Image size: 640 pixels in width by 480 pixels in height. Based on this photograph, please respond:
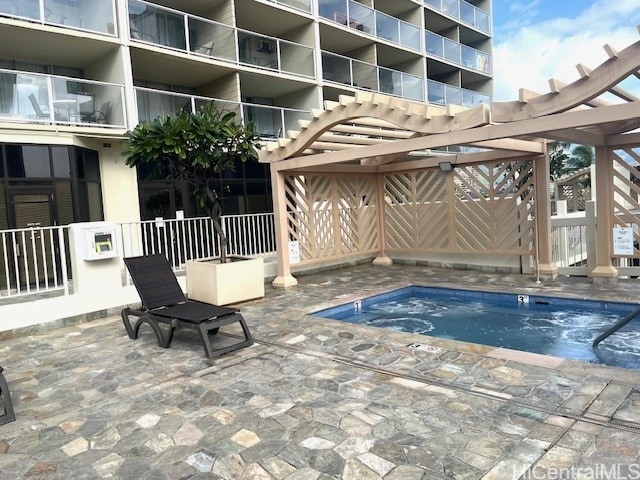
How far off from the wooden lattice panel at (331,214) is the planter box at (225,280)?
2166 mm

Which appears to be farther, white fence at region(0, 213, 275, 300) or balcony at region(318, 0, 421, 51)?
balcony at region(318, 0, 421, 51)

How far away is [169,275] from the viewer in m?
6.71

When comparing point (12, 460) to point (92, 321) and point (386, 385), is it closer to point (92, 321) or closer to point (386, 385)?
point (386, 385)

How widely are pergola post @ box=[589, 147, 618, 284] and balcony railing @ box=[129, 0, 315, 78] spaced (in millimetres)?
9846

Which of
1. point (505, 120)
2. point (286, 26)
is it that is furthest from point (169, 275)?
point (286, 26)

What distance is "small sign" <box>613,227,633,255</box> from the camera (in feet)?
26.4

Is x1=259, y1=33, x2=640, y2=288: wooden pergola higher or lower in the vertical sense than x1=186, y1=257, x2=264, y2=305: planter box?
higher

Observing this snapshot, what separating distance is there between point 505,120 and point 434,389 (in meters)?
3.71

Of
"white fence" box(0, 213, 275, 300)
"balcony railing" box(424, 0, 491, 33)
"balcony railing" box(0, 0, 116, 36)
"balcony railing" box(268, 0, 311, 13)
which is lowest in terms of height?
"white fence" box(0, 213, 275, 300)

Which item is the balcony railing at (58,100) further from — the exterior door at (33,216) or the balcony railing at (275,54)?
the balcony railing at (275,54)

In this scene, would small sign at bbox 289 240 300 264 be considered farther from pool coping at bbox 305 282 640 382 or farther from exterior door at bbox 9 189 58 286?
exterior door at bbox 9 189 58 286

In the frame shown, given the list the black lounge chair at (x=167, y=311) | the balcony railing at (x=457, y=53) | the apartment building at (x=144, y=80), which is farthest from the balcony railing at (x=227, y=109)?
the balcony railing at (x=457, y=53)

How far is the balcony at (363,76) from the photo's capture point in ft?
57.6

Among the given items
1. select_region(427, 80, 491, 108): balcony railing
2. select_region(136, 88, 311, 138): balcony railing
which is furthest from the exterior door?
select_region(427, 80, 491, 108): balcony railing
